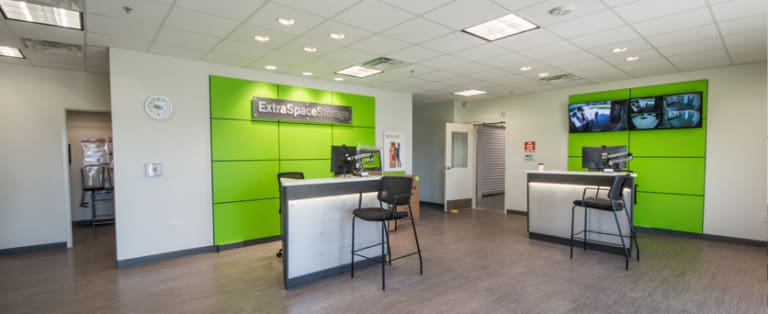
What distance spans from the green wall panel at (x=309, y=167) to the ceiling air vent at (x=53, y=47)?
290cm

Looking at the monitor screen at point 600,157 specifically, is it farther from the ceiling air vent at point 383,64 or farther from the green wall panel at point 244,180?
the green wall panel at point 244,180

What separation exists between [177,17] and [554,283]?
15.3 ft

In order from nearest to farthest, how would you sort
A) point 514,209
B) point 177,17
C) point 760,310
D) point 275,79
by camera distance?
point 760,310, point 177,17, point 275,79, point 514,209

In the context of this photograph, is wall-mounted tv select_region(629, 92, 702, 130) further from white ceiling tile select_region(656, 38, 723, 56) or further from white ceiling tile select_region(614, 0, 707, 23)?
white ceiling tile select_region(614, 0, 707, 23)

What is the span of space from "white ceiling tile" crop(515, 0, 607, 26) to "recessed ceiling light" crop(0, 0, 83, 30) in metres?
4.23

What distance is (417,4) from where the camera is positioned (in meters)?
3.07

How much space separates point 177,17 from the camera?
10.9 ft

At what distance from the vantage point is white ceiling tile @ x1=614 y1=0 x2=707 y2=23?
304cm

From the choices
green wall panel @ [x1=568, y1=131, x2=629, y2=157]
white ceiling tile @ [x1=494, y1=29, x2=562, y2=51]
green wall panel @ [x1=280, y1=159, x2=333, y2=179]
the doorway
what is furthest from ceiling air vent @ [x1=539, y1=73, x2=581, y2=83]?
green wall panel @ [x1=280, y1=159, x2=333, y2=179]

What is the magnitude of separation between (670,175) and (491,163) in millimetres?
5237

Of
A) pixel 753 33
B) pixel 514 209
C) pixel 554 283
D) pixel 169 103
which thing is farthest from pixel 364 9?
pixel 514 209

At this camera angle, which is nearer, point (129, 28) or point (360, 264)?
point (129, 28)

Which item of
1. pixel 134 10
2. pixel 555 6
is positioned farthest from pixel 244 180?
pixel 555 6

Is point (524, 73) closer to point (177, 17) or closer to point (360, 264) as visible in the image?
point (360, 264)
